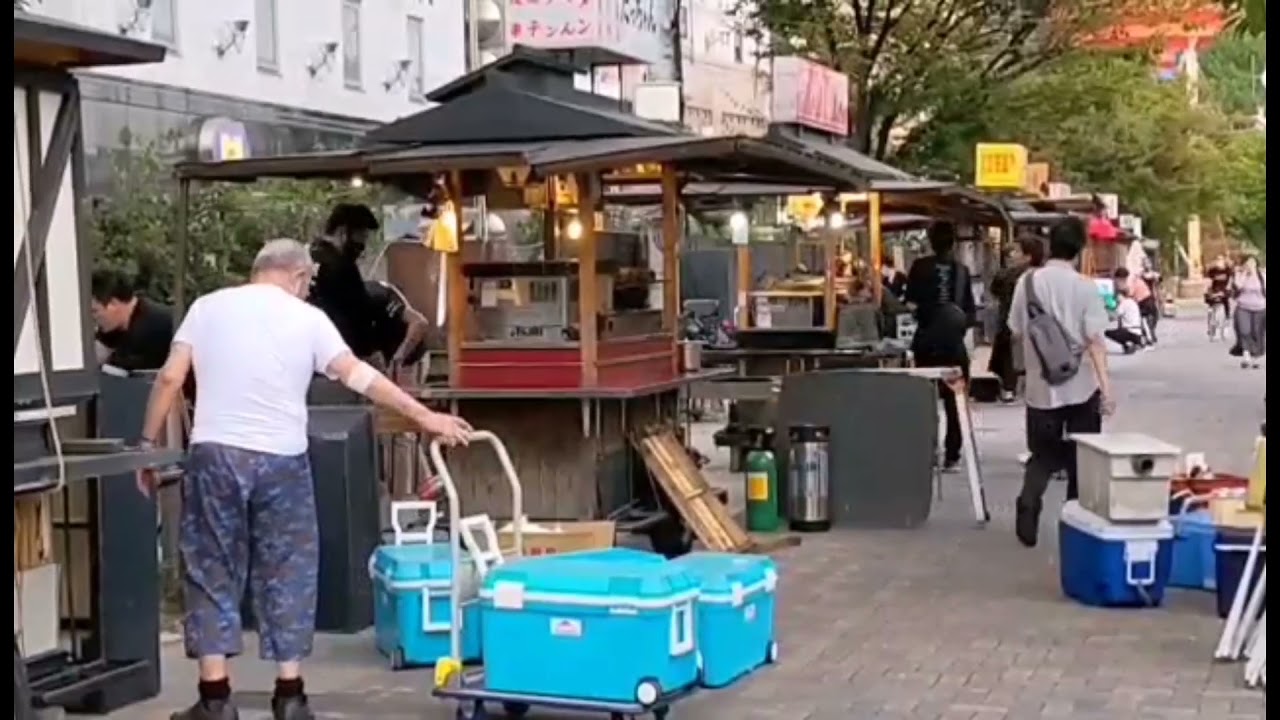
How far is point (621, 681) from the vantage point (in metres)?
6.62

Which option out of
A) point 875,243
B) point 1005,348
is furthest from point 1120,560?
point 1005,348

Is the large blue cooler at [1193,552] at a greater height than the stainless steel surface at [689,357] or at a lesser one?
lesser

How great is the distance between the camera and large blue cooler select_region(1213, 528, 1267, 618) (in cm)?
862

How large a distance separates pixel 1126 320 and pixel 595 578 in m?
27.1

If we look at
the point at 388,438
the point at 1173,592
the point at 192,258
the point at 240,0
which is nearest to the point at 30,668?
the point at 388,438

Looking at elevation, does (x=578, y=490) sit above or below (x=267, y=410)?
below

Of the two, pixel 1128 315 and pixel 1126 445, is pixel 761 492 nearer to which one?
pixel 1126 445

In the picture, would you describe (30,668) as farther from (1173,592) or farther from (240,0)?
(240,0)

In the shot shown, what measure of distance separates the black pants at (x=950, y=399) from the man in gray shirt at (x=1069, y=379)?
1.92 metres

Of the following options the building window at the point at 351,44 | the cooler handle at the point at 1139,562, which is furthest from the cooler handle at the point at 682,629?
the building window at the point at 351,44

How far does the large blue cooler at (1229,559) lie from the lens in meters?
8.62

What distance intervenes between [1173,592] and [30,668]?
205 inches

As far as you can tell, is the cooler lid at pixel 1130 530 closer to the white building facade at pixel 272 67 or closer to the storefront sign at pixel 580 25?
the storefront sign at pixel 580 25

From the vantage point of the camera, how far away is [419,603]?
7969 millimetres
